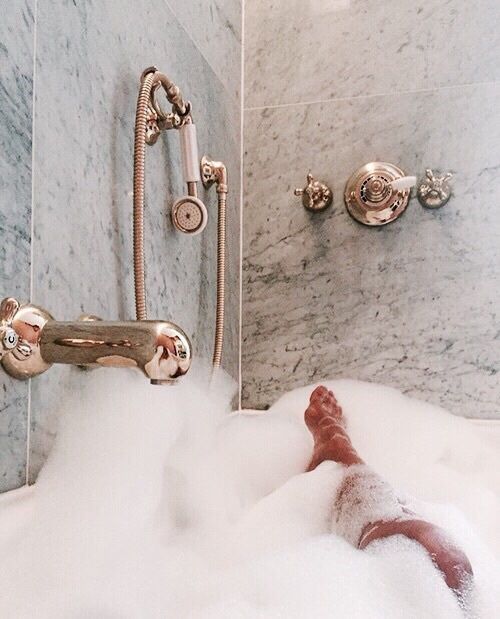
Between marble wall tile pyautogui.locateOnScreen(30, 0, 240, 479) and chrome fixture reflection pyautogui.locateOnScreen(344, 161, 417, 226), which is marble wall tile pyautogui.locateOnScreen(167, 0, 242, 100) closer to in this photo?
marble wall tile pyautogui.locateOnScreen(30, 0, 240, 479)

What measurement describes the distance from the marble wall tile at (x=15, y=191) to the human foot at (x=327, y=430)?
685mm

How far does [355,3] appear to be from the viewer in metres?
1.65

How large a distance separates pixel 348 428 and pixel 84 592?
0.94 metres

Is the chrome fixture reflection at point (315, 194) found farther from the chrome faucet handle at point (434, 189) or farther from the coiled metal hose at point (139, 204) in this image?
the coiled metal hose at point (139, 204)

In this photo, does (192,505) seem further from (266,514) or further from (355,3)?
(355,3)

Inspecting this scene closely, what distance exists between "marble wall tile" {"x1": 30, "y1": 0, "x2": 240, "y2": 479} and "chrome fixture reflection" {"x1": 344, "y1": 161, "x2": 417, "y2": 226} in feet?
1.46

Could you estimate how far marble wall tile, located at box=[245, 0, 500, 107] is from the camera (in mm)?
1558

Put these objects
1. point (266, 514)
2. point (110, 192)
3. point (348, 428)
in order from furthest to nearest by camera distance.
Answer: point (348, 428) < point (266, 514) < point (110, 192)

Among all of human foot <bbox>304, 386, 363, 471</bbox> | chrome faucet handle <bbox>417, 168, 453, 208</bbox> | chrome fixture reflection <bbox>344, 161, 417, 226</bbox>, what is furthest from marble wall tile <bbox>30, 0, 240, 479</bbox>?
chrome faucet handle <bbox>417, 168, 453, 208</bbox>

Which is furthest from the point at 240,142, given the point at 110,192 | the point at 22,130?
the point at 22,130

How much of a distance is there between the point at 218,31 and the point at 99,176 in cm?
77

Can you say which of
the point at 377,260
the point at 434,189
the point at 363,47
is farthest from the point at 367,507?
the point at 363,47

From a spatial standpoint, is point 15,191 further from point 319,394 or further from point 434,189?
point 434,189

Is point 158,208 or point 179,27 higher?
point 179,27
